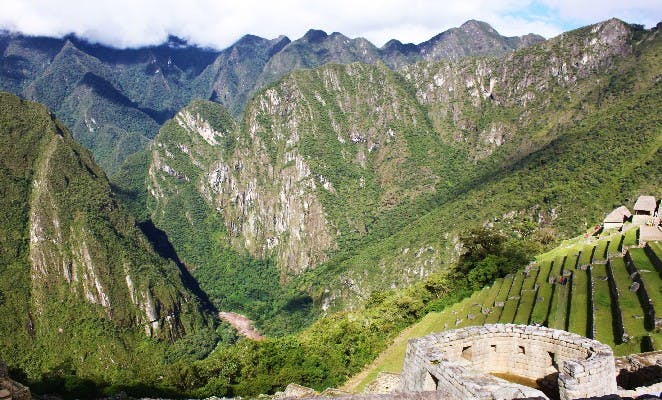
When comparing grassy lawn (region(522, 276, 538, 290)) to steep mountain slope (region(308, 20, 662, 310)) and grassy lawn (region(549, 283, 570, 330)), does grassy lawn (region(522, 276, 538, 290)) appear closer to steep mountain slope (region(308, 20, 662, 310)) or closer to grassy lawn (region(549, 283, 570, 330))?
grassy lawn (region(549, 283, 570, 330))

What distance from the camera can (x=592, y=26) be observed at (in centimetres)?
16912

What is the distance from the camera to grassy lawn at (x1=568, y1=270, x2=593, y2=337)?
3143cm

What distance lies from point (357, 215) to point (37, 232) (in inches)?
4261

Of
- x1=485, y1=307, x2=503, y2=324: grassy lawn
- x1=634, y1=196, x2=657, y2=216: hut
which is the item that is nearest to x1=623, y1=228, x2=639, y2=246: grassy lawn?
x1=634, y1=196, x2=657, y2=216: hut

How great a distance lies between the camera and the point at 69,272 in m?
119

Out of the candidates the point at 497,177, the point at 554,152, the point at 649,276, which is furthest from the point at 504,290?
the point at 497,177

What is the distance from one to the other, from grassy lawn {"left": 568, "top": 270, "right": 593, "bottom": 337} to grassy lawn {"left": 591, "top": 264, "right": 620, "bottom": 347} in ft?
2.13

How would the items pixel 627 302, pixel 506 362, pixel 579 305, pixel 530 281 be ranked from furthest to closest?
pixel 530 281 → pixel 579 305 → pixel 627 302 → pixel 506 362

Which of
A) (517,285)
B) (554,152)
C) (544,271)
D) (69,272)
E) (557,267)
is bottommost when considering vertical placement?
(517,285)

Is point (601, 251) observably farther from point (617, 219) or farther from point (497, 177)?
point (497, 177)

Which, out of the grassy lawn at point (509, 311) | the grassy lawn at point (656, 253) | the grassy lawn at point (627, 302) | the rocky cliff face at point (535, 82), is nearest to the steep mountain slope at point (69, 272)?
the grassy lawn at point (509, 311)

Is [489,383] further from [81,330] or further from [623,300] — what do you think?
[81,330]

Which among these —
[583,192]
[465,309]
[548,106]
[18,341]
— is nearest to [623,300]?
[465,309]

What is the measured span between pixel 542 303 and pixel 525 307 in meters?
1.30
